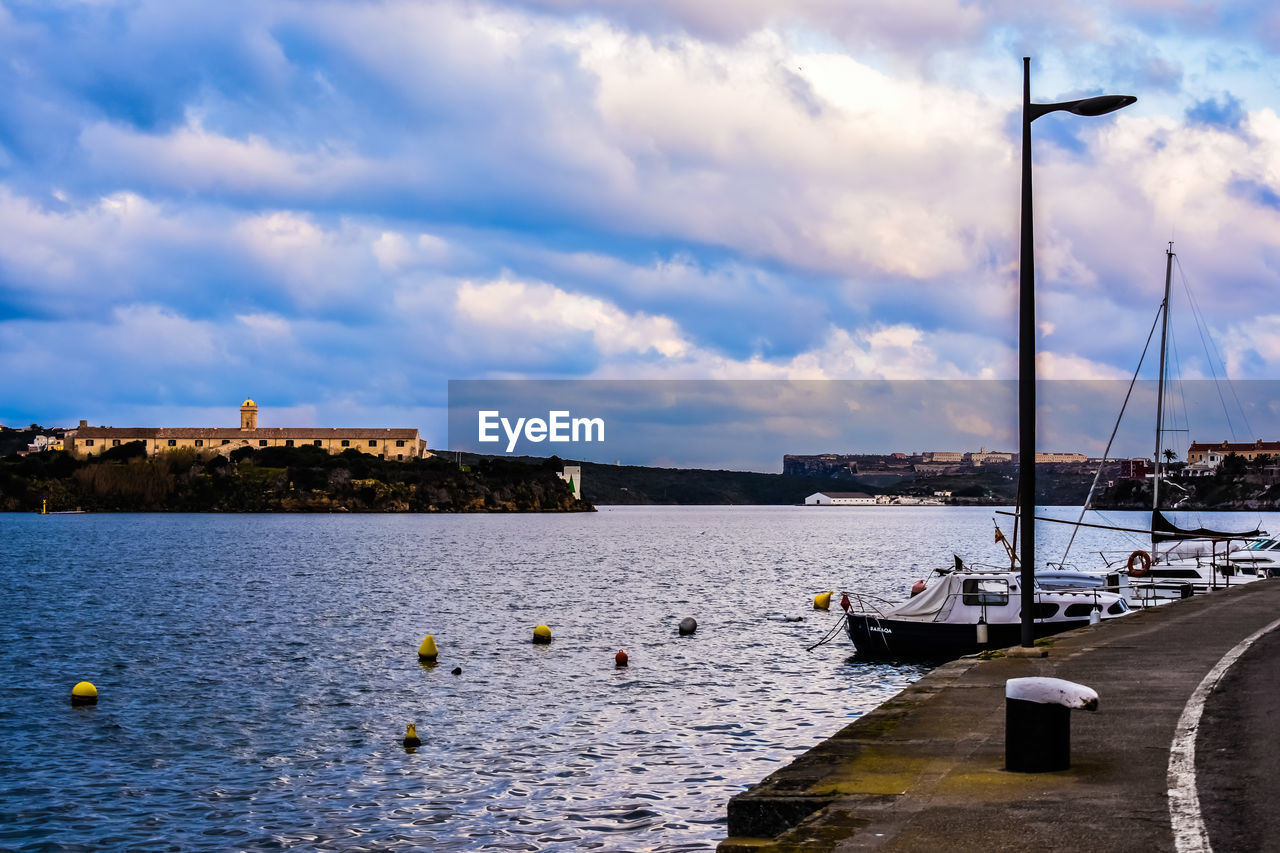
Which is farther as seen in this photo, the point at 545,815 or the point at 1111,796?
the point at 545,815

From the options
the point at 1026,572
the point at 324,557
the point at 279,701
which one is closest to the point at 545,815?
the point at 1026,572

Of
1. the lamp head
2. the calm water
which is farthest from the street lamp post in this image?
the calm water

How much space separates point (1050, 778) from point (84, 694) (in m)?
24.7

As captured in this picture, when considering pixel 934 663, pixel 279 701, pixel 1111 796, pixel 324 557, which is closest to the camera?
pixel 1111 796

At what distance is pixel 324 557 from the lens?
105312 millimetres

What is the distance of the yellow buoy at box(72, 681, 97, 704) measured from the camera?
93.5 feet

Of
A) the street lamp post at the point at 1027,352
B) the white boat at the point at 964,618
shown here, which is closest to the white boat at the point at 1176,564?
the white boat at the point at 964,618

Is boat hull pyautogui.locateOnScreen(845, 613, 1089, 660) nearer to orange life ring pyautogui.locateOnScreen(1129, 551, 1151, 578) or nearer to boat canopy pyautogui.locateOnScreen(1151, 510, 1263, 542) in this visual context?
boat canopy pyautogui.locateOnScreen(1151, 510, 1263, 542)

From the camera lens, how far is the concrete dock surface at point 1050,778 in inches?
370

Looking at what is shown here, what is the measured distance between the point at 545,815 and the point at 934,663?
21.4 metres

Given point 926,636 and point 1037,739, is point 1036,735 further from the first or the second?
point 926,636

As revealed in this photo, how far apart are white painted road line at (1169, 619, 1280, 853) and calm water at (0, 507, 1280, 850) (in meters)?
6.47

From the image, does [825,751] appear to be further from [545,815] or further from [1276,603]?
[1276,603]

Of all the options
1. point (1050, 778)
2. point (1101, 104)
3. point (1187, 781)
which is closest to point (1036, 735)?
point (1050, 778)
